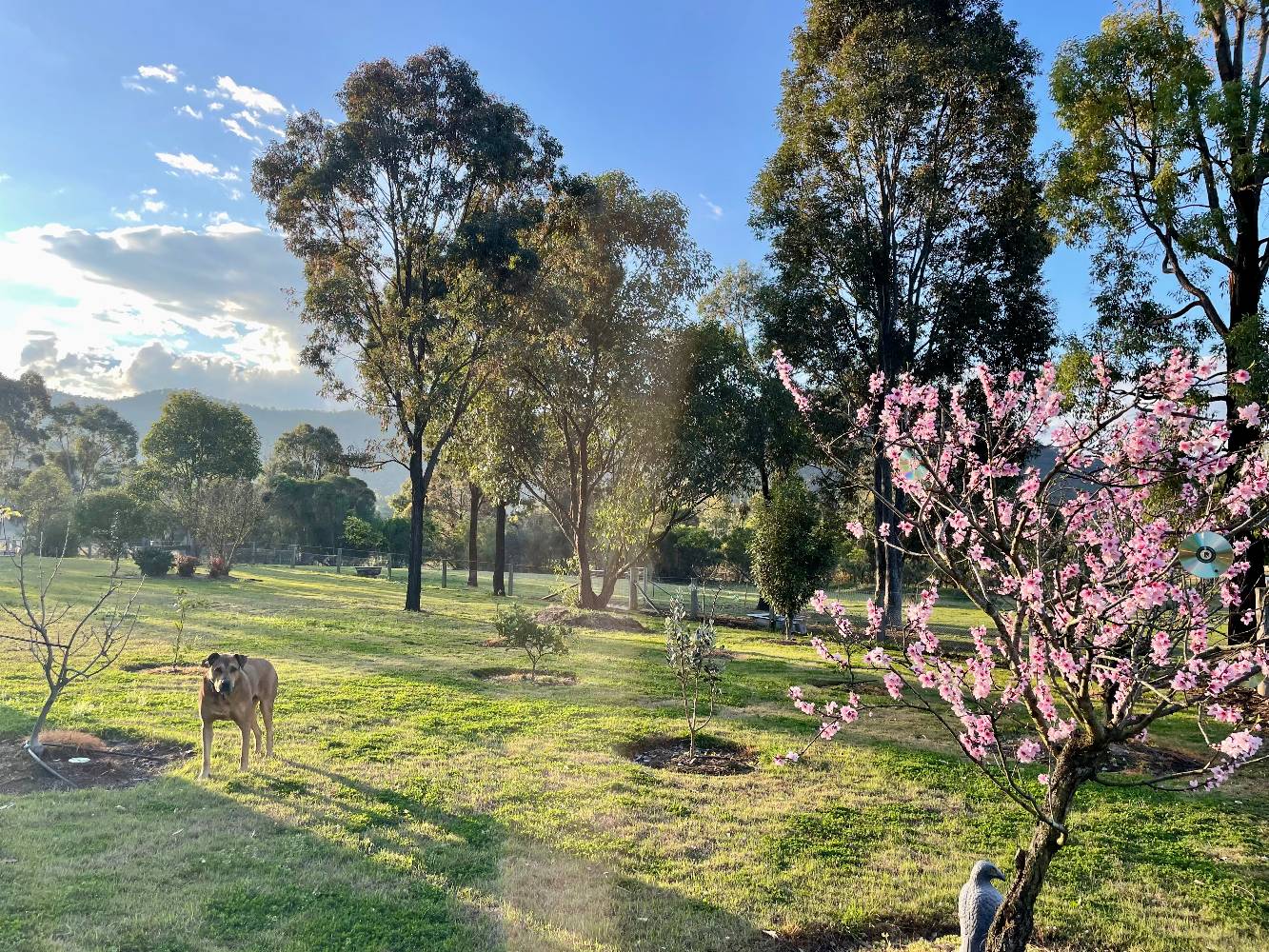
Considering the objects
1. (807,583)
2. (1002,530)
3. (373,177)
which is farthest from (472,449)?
(1002,530)

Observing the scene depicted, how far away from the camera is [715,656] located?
30.4 ft

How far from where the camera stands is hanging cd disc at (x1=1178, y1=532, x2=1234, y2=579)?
3906 millimetres

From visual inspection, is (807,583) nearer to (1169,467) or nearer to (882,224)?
(882,224)

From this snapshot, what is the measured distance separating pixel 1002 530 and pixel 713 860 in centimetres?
318

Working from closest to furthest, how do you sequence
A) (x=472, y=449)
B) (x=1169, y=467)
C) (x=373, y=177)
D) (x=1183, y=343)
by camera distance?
(x=1169, y=467) → (x=1183, y=343) → (x=373, y=177) → (x=472, y=449)

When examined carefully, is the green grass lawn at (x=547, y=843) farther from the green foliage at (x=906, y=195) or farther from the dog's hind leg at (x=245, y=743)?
the green foliage at (x=906, y=195)

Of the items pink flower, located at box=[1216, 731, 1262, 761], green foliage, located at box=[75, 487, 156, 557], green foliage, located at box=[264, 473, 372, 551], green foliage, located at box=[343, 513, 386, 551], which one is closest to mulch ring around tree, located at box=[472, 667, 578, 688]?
pink flower, located at box=[1216, 731, 1262, 761]

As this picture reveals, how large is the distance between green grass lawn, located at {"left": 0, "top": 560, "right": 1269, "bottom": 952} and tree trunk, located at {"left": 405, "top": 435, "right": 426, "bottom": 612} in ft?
43.2

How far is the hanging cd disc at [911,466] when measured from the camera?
4.54m

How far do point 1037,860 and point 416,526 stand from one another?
2255cm

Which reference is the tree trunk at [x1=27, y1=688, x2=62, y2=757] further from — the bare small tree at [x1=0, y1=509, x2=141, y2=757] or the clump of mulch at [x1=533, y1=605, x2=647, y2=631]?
the clump of mulch at [x1=533, y1=605, x2=647, y2=631]

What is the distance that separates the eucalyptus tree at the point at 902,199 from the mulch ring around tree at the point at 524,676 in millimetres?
9517

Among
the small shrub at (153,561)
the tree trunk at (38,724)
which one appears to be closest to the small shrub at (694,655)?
the tree trunk at (38,724)

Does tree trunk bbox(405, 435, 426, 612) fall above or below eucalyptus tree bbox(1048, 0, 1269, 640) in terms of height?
below
